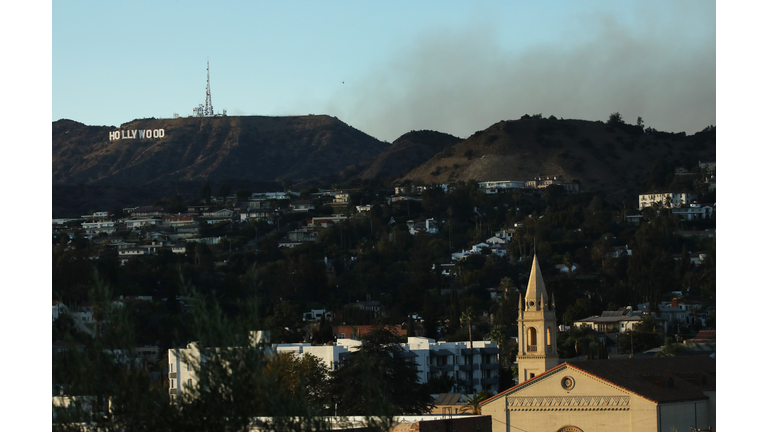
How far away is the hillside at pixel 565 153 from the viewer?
486 ft

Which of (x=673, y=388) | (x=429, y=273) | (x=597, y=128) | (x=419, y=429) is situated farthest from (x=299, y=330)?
(x=597, y=128)

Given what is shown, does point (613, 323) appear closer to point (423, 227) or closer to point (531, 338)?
point (531, 338)

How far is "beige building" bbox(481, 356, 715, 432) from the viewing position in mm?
32594

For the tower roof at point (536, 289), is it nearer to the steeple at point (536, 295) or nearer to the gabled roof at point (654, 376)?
the steeple at point (536, 295)

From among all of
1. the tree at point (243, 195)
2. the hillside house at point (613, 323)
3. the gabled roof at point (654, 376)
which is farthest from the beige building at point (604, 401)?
the tree at point (243, 195)

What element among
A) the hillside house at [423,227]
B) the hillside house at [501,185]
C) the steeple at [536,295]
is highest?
the hillside house at [501,185]

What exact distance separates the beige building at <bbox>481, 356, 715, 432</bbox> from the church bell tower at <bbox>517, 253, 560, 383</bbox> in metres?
2.92

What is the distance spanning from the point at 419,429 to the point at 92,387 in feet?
45.3

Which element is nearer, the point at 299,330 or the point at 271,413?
the point at 271,413

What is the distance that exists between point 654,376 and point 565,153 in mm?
116429

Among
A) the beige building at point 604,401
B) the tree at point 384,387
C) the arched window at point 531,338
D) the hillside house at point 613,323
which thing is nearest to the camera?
the beige building at point 604,401

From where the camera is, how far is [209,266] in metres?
91.2

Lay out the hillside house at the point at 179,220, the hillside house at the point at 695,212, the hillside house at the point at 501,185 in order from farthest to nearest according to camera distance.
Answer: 1. the hillside house at the point at 501,185
2. the hillside house at the point at 179,220
3. the hillside house at the point at 695,212
